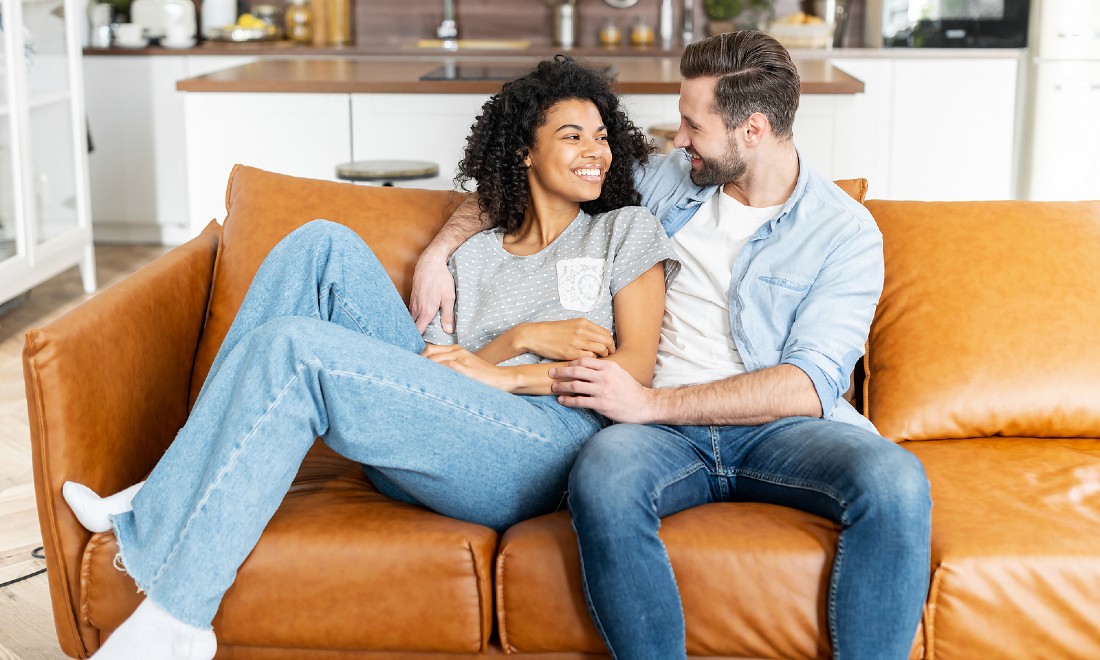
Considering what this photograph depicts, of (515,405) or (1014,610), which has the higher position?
(515,405)

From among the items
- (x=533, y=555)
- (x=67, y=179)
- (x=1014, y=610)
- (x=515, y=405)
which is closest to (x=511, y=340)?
(x=515, y=405)

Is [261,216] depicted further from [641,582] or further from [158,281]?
[641,582]

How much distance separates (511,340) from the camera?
1.90 m

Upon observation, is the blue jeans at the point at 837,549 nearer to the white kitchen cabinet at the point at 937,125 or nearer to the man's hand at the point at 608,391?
the man's hand at the point at 608,391

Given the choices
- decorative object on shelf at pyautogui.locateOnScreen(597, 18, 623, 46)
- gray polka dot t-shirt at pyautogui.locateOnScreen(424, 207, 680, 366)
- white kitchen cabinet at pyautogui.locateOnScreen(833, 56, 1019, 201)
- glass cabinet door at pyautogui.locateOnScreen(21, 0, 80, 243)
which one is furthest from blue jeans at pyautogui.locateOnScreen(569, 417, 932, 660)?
decorative object on shelf at pyautogui.locateOnScreen(597, 18, 623, 46)

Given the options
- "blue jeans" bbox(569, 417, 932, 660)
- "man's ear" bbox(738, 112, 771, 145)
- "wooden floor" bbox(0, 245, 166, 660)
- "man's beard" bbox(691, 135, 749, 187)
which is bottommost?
"wooden floor" bbox(0, 245, 166, 660)

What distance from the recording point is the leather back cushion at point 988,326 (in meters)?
1.93

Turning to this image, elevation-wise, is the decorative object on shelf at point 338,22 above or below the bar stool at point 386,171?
above

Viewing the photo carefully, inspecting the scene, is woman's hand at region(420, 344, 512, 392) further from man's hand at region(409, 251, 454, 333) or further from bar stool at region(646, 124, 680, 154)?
bar stool at region(646, 124, 680, 154)

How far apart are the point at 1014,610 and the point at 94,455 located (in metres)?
1.31

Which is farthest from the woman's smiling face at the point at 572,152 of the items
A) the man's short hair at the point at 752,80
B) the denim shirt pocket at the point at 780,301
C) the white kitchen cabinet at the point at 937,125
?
the white kitchen cabinet at the point at 937,125

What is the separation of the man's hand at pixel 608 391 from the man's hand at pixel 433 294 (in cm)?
32

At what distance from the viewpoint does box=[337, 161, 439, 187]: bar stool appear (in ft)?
12.4

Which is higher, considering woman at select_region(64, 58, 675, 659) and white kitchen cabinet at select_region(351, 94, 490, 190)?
white kitchen cabinet at select_region(351, 94, 490, 190)
